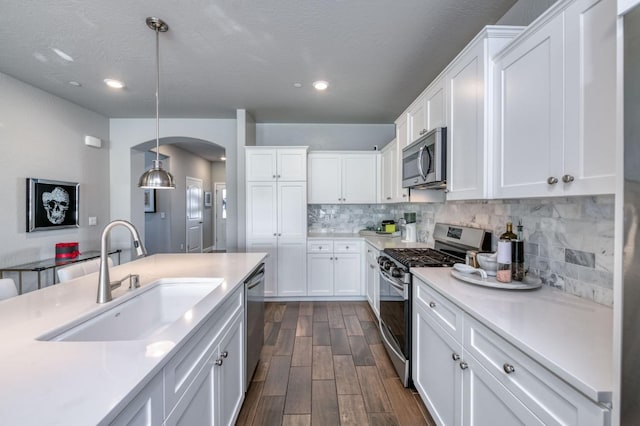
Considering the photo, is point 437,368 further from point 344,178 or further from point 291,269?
point 344,178

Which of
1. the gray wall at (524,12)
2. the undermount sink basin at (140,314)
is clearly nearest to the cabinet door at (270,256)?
the undermount sink basin at (140,314)

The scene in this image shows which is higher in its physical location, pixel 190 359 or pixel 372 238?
pixel 372 238

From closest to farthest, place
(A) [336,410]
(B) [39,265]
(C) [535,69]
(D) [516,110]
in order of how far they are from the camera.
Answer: (C) [535,69], (D) [516,110], (A) [336,410], (B) [39,265]

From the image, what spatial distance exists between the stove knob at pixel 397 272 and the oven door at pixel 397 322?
0.10ft

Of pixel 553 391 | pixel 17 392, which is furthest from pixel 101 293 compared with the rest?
pixel 553 391

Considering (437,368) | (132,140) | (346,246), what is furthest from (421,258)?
(132,140)

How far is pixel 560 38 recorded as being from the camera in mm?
1117

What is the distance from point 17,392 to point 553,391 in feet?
4.57

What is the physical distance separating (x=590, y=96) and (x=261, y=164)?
133 inches

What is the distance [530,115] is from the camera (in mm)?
1271

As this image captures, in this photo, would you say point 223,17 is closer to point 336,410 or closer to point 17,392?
point 17,392

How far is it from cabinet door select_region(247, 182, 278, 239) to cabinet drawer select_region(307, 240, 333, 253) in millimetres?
504

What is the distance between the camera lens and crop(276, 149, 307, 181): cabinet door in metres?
3.86

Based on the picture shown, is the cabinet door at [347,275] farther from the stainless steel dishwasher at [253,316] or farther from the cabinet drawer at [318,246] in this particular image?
the stainless steel dishwasher at [253,316]
